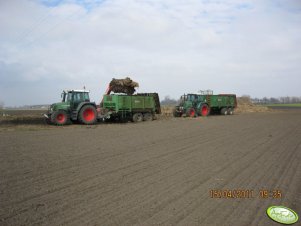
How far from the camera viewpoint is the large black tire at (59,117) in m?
18.9

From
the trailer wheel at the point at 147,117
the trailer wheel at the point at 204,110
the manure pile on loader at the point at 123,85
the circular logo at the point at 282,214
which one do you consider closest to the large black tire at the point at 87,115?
the manure pile on loader at the point at 123,85

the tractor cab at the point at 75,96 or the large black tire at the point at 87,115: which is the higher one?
the tractor cab at the point at 75,96

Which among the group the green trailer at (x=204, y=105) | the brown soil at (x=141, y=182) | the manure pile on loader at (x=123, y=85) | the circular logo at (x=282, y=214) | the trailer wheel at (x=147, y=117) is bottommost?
the circular logo at (x=282, y=214)

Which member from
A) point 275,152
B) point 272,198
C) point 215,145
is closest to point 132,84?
point 215,145

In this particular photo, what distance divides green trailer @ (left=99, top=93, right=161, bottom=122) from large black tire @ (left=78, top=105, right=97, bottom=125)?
113cm

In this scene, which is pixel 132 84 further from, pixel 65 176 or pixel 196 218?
pixel 196 218

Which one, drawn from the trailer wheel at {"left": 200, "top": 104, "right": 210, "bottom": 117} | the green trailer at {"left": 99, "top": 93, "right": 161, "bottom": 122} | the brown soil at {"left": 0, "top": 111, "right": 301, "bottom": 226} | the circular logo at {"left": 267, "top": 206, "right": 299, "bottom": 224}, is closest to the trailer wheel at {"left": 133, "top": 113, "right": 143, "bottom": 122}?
the green trailer at {"left": 99, "top": 93, "right": 161, "bottom": 122}

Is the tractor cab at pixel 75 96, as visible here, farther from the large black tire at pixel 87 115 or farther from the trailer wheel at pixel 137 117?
the trailer wheel at pixel 137 117

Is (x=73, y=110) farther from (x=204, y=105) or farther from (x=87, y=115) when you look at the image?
(x=204, y=105)

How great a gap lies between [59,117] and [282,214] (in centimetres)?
1604

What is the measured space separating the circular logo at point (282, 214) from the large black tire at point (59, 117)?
1568 cm

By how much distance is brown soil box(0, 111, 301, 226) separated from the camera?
16.1ft

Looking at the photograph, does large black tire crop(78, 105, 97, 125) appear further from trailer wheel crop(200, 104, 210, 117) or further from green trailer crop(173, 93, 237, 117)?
trailer wheel crop(200, 104, 210, 117)

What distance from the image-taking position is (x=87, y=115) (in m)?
20.0
